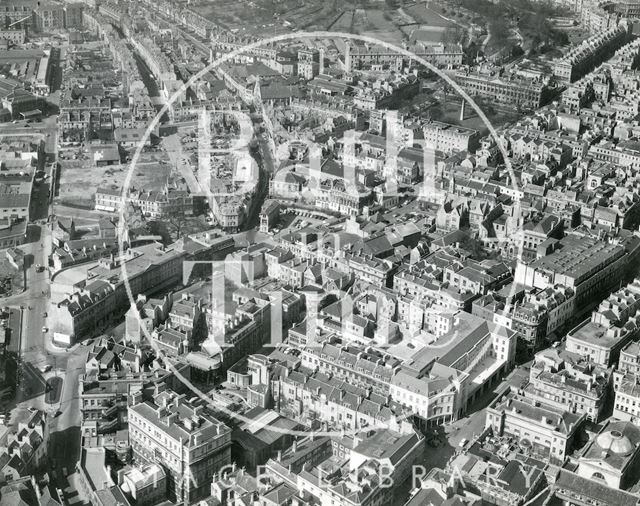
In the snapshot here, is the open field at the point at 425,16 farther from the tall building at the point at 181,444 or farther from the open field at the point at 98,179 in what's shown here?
the tall building at the point at 181,444

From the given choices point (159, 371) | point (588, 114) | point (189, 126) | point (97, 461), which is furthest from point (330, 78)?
point (97, 461)

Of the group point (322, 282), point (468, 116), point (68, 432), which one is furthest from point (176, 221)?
point (468, 116)

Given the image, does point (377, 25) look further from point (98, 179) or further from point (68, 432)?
point (68, 432)

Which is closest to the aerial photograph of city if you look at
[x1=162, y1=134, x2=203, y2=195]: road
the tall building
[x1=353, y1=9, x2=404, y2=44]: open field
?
the tall building

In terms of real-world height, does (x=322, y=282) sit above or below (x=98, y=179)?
below

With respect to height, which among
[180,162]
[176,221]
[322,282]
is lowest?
[322,282]

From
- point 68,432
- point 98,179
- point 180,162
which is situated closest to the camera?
point 68,432

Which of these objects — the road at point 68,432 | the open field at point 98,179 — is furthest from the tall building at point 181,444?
the open field at point 98,179

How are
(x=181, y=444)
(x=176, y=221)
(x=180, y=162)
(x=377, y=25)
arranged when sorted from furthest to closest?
(x=377, y=25) < (x=180, y=162) < (x=176, y=221) < (x=181, y=444)

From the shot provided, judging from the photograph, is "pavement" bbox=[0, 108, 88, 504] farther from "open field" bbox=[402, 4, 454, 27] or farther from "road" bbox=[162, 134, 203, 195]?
"open field" bbox=[402, 4, 454, 27]
